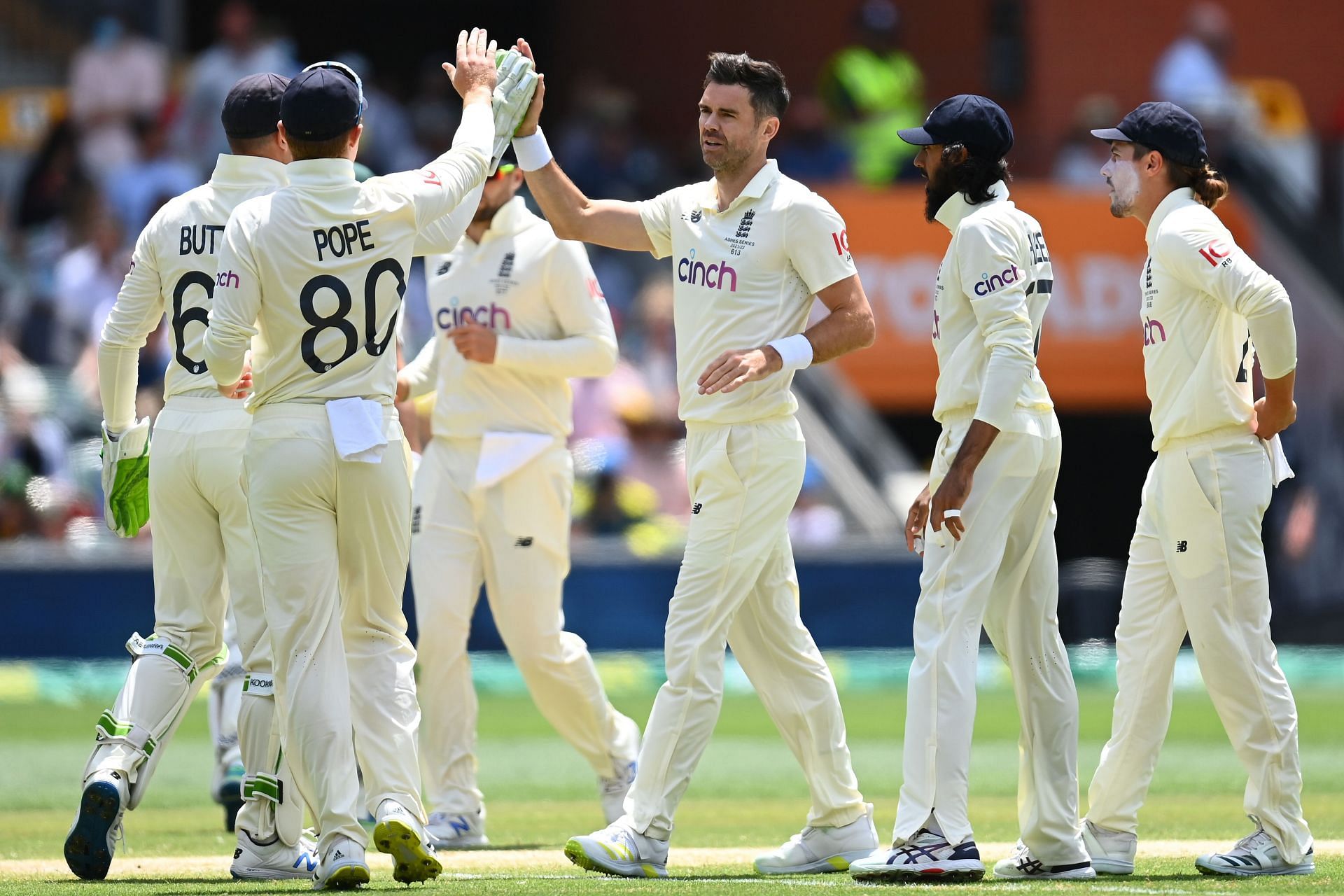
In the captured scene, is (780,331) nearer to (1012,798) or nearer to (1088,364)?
(1012,798)

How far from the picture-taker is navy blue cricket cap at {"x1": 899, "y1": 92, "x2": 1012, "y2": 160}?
6.80 metres

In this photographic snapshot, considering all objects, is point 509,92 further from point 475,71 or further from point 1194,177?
point 1194,177

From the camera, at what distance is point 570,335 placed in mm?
8734

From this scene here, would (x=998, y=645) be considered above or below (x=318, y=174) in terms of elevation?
below

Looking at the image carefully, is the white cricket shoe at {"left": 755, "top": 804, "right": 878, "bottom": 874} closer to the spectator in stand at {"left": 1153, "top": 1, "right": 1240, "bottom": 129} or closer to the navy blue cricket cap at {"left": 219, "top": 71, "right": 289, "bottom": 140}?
the navy blue cricket cap at {"left": 219, "top": 71, "right": 289, "bottom": 140}

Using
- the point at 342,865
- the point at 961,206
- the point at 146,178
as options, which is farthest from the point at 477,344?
the point at 146,178

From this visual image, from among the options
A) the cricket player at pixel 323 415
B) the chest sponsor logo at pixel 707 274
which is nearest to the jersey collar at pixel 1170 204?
the chest sponsor logo at pixel 707 274

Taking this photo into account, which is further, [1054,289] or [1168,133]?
[1054,289]

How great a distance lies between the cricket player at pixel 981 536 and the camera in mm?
6617

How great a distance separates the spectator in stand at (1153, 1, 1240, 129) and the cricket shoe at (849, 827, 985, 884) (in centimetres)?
1423

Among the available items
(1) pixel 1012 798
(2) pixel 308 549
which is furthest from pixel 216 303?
(1) pixel 1012 798

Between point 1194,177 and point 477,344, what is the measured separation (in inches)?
119

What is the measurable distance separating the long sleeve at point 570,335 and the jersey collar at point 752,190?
1409 millimetres

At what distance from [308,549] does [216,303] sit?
83 cm
